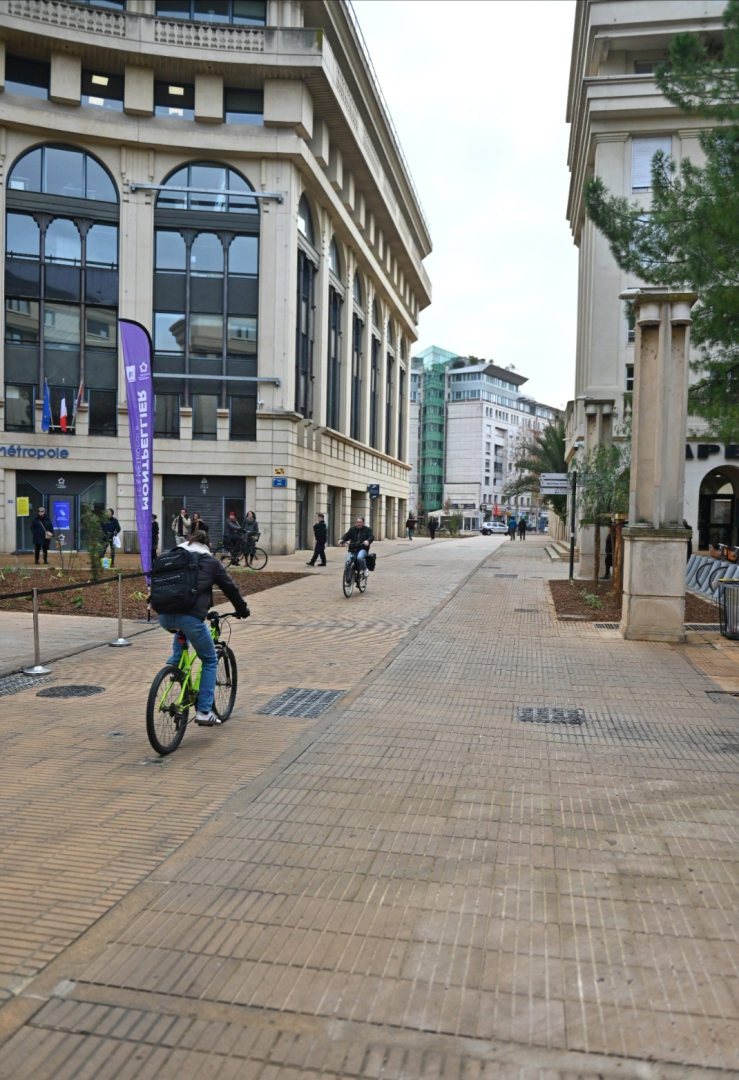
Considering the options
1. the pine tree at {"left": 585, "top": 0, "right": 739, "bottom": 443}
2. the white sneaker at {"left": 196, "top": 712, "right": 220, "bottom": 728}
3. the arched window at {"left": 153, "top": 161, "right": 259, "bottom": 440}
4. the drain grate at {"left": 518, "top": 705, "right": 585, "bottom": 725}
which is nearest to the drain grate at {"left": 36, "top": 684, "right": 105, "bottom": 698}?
the white sneaker at {"left": 196, "top": 712, "right": 220, "bottom": 728}

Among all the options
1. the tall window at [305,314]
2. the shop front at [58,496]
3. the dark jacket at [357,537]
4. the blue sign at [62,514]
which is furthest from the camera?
the tall window at [305,314]

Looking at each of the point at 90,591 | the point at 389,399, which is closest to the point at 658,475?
the point at 90,591

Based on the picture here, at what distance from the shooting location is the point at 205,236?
3228 cm

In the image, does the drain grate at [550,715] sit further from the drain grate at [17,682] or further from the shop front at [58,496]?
the shop front at [58,496]

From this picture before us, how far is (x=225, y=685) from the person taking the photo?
25.0 ft

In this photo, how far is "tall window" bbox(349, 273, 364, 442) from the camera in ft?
151

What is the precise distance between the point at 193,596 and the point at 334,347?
36.0 metres

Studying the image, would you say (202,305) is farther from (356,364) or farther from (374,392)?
(374,392)

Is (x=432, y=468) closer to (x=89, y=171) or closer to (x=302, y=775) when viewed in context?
(x=89, y=171)

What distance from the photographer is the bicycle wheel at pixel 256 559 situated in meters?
24.3

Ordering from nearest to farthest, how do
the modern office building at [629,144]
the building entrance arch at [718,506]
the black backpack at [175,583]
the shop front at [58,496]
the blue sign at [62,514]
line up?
the black backpack at [175,583]
the shop front at [58,496]
the blue sign at [62,514]
the modern office building at [629,144]
the building entrance arch at [718,506]

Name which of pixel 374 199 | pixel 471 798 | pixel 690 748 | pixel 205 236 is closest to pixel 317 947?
pixel 471 798

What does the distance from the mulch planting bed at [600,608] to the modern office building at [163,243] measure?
14.9 m

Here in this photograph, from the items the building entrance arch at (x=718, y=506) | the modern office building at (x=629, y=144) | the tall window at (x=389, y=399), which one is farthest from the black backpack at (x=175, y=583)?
the tall window at (x=389, y=399)
